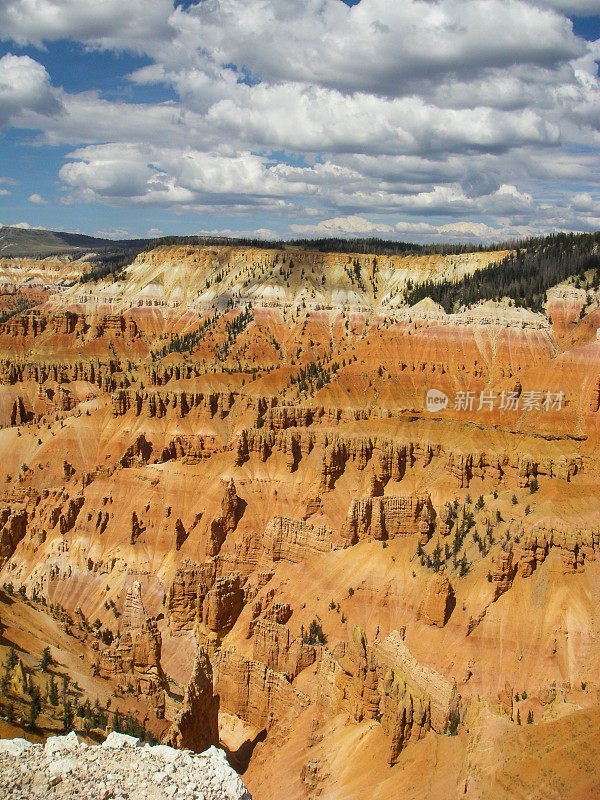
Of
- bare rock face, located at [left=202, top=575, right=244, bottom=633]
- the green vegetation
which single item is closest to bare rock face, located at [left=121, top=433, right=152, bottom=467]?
bare rock face, located at [left=202, top=575, right=244, bottom=633]

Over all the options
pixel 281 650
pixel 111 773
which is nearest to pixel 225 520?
pixel 281 650

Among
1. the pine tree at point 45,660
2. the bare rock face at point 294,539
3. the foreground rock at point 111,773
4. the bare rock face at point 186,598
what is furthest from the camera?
the bare rock face at point 294,539

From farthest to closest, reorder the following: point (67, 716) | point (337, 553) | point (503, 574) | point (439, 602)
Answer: point (337, 553) → point (503, 574) → point (439, 602) → point (67, 716)

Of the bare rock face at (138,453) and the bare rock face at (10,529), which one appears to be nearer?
the bare rock face at (10,529)

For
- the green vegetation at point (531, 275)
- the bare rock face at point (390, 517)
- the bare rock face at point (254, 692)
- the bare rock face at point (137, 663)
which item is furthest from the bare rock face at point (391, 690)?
the green vegetation at point (531, 275)

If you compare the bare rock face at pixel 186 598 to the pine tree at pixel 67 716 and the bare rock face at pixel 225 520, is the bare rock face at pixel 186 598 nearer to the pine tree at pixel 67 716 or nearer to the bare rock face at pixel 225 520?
the bare rock face at pixel 225 520

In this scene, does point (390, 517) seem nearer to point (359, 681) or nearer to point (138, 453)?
point (359, 681)
